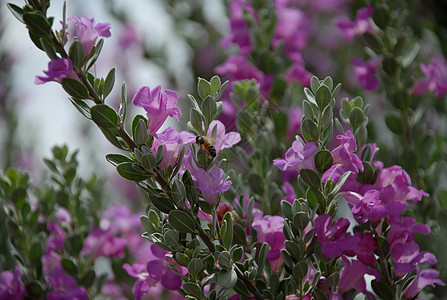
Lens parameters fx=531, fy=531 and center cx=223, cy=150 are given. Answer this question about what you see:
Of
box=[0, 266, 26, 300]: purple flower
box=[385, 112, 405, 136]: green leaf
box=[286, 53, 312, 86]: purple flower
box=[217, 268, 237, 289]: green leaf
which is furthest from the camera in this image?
box=[286, 53, 312, 86]: purple flower

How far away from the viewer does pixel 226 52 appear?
1975mm

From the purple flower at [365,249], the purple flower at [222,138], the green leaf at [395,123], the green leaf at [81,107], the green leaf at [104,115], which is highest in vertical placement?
the green leaf at [81,107]

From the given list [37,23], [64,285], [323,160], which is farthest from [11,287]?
[323,160]

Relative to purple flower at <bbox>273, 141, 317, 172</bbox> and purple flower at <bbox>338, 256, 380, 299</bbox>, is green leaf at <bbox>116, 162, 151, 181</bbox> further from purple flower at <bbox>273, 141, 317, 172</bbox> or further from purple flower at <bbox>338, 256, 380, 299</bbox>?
purple flower at <bbox>338, 256, 380, 299</bbox>

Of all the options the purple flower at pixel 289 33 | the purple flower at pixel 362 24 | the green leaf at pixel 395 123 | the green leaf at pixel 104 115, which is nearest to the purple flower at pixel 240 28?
the purple flower at pixel 289 33

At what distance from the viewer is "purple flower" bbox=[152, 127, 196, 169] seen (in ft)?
2.25

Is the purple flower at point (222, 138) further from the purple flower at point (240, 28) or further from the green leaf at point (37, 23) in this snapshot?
the purple flower at point (240, 28)

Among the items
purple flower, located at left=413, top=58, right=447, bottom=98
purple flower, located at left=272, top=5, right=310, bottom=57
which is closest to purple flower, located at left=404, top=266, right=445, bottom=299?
purple flower, located at left=413, top=58, right=447, bottom=98

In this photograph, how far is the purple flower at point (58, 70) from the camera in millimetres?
679

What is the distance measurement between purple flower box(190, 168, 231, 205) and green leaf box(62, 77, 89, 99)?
0.58ft

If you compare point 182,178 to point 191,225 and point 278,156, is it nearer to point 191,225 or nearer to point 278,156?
point 191,225

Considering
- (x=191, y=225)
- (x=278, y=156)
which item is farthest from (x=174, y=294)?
(x=191, y=225)

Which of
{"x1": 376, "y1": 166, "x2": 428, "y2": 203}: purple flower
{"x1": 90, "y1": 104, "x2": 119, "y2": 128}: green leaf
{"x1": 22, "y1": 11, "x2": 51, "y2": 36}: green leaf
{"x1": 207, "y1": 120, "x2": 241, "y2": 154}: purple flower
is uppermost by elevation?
{"x1": 22, "y1": 11, "x2": 51, "y2": 36}: green leaf

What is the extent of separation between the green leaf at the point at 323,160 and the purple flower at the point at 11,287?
59cm
